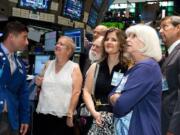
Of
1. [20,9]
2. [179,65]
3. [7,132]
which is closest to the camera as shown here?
[179,65]

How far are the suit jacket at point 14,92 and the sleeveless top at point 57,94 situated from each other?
188mm

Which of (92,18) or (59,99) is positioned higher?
(92,18)

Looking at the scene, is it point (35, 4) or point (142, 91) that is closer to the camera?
point (142, 91)

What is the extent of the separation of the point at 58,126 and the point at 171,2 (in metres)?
12.3

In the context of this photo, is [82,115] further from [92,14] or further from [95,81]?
[92,14]

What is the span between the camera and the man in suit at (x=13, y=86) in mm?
3633

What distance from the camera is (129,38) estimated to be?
8.80 ft

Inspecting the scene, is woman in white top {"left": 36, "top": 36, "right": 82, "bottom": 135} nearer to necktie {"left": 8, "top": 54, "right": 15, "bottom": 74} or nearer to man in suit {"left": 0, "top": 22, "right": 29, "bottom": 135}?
Result: man in suit {"left": 0, "top": 22, "right": 29, "bottom": 135}

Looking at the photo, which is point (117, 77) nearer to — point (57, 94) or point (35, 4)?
point (57, 94)

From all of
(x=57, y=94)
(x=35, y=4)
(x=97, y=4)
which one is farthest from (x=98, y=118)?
(x=97, y=4)

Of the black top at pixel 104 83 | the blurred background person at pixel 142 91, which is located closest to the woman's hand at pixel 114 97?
the blurred background person at pixel 142 91

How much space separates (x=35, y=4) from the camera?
281 inches

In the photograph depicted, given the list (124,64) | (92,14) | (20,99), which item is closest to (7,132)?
(20,99)

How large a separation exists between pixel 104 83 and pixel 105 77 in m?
0.07
